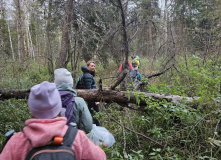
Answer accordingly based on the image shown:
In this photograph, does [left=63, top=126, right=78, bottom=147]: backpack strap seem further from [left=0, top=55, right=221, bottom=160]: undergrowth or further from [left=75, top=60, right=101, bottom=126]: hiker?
[left=75, top=60, right=101, bottom=126]: hiker

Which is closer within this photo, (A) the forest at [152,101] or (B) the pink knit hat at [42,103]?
(B) the pink knit hat at [42,103]

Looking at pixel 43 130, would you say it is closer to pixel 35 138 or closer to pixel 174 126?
pixel 35 138

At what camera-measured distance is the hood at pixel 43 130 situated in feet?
3.61

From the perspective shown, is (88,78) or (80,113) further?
(88,78)

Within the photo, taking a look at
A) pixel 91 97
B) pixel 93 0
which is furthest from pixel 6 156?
pixel 93 0

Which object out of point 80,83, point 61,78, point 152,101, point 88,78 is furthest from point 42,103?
point 80,83

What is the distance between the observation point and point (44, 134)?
43.4 inches

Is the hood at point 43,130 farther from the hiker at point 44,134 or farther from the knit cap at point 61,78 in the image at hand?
the knit cap at point 61,78

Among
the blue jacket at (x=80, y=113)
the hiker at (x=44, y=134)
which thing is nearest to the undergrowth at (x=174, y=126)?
the blue jacket at (x=80, y=113)

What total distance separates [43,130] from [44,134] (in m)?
0.03

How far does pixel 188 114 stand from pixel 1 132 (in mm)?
4170

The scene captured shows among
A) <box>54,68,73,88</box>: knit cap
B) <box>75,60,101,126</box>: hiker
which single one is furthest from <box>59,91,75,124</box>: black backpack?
<box>75,60,101,126</box>: hiker

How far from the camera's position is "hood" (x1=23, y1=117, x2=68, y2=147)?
3.61ft

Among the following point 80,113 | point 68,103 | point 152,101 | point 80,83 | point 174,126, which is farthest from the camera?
point 80,83
